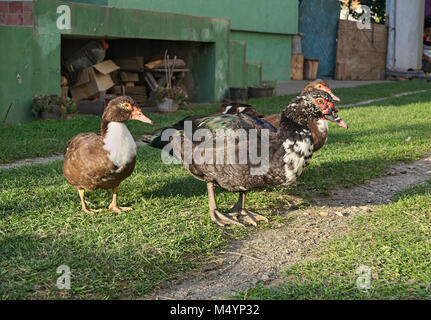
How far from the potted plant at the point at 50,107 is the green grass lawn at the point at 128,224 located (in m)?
2.20

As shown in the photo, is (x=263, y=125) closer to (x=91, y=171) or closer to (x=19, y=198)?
(x=91, y=171)

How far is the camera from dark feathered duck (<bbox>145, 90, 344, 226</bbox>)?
4656mm

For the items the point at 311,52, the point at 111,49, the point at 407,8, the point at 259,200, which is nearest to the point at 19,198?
the point at 259,200

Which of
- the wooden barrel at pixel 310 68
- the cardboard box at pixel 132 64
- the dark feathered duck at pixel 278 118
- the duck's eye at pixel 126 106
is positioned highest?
the wooden barrel at pixel 310 68

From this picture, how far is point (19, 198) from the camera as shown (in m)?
5.44

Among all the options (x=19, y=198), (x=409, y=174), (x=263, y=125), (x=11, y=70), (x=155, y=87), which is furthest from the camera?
(x=155, y=87)

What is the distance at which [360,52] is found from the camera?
24094mm

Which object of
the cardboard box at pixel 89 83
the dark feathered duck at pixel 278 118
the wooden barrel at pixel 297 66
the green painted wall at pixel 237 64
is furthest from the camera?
the wooden barrel at pixel 297 66

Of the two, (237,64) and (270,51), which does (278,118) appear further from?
(270,51)

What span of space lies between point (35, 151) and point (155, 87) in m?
6.12

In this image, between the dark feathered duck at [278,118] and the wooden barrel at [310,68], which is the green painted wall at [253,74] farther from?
the dark feathered duck at [278,118]

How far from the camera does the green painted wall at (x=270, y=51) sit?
2036cm

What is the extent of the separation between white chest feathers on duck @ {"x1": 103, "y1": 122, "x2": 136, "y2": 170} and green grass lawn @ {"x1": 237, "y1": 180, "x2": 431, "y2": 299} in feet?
5.69

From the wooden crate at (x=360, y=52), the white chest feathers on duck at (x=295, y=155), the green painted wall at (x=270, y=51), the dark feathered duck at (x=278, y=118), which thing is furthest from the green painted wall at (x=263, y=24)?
the white chest feathers on duck at (x=295, y=155)
